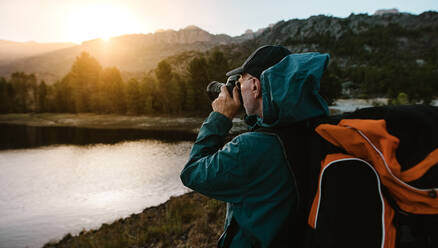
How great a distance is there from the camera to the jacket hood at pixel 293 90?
1.21 m

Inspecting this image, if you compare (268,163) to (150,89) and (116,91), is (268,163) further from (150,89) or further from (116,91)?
(116,91)

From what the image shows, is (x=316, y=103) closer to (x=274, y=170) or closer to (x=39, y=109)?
(x=274, y=170)

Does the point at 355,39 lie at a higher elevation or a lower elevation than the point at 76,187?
higher

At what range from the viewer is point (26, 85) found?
66125mm

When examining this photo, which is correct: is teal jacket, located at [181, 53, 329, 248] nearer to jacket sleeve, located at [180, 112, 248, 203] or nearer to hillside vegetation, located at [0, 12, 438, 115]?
jacket sleeve, located at [180, 112, 248, 203]

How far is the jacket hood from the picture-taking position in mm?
1207

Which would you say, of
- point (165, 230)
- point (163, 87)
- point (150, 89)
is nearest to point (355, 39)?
point (163, 87)

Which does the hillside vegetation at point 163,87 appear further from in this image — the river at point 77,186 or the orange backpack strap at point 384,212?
the orange backpack strap at point 384,212

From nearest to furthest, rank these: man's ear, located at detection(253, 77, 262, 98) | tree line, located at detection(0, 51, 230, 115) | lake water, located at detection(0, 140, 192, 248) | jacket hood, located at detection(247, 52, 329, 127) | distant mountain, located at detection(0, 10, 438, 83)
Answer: jacket hood, located at detection(247, 52, 329, 127), man's ear, located at detection(253, 77, 262, 98), lake water, located at detection(0, 140, 192, 248), tree line, located at detection(0, 51, 230, 115), distant mountain, located at detection(0, 10, 438, 83)

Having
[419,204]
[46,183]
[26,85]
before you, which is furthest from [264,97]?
[26,85]

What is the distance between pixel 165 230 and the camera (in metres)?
6.09

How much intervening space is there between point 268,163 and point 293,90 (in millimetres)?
395

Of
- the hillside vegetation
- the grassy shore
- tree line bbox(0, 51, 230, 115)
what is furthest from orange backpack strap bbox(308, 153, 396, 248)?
tree line bbox(0, 51, 230, 115)

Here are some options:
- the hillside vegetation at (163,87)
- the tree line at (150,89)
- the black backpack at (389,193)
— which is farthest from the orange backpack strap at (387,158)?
the tree line at (150,89)
